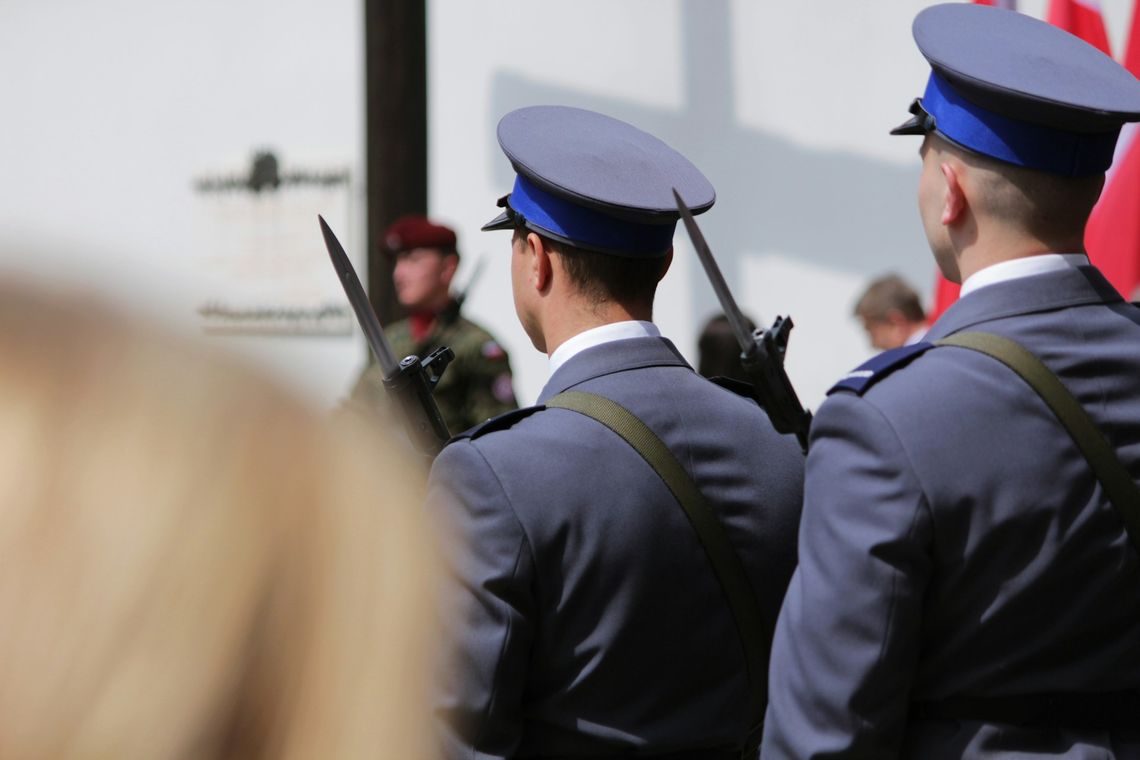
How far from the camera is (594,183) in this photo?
203 centimetres

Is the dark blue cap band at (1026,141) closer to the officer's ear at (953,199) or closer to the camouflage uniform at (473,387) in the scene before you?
the officer's ear at (953,199)

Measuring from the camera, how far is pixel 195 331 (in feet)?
2.34

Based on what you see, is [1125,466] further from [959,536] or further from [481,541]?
[481,541]

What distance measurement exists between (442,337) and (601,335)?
8.82ft

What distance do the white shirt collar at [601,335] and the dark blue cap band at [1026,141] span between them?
487 millimetres

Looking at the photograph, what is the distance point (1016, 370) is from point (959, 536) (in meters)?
0.18

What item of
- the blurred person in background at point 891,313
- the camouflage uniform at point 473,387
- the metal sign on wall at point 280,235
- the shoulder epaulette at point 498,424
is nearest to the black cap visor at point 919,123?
the shoulder epaulette at point 498,424

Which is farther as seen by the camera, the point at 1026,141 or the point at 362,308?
the point at 362,308

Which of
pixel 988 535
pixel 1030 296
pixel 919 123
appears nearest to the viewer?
pixel 988 535

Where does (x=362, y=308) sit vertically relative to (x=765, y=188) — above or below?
above

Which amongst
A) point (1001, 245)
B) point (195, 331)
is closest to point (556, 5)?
point (1001, 245)

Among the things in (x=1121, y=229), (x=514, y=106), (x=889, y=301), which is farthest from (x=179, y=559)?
(x=514, y=106)

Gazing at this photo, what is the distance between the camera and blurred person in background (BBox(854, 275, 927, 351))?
17.6 ft

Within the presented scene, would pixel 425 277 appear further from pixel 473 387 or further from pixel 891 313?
pixel 891 313
